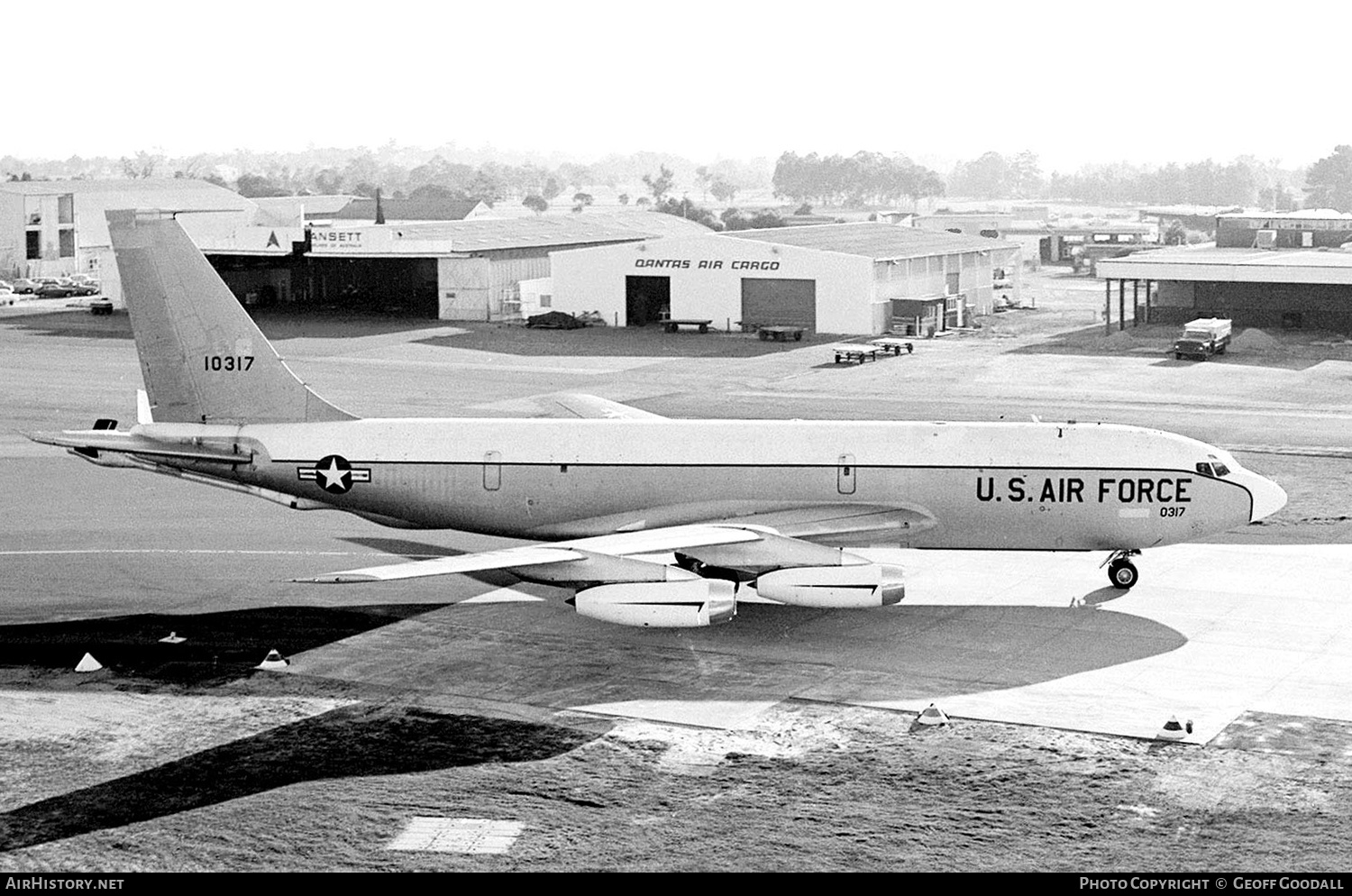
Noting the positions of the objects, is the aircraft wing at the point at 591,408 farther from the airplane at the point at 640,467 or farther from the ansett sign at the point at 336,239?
the ansett sign at the point at 336,239

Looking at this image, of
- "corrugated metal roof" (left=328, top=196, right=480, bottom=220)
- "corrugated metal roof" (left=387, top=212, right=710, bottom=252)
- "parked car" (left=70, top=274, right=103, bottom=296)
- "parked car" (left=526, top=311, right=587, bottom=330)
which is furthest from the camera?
"corrugated metal roof" (left=328, top=196, right=480, bottom=220)

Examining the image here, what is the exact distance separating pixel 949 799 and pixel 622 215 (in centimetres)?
14038

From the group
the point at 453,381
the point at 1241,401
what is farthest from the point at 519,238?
the point at 1241,401

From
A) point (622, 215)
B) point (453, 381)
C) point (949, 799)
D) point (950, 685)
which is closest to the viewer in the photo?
point (949, 799)

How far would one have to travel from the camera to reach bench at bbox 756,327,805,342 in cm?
10631

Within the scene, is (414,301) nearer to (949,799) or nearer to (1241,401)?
(1241,401)

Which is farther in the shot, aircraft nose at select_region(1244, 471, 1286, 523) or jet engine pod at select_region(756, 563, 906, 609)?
aircraft nose at select_region(1244, 471, 1286, 523)

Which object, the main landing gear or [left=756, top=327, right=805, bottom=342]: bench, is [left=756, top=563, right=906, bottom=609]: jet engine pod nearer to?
the main landing gear

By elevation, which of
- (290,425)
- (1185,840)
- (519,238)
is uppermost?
(519,238)

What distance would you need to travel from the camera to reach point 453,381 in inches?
3445

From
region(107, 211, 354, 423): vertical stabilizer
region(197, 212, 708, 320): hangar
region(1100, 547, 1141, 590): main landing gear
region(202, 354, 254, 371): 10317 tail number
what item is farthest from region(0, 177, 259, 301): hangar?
region(1100, 547, 1141, 590): main landing gear

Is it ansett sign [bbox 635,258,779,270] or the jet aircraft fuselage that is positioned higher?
ansett sign [bbox 635,258,779,270]

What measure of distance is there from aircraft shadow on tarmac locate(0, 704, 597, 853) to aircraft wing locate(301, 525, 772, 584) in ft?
9.98

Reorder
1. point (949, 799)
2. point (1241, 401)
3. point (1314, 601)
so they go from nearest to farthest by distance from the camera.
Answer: point (949, 799) < point (1314, 601) < point (1241, 401)
